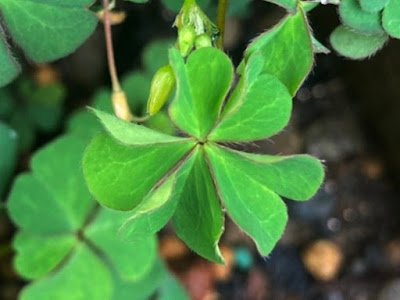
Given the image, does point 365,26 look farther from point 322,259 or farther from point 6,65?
point 322,259

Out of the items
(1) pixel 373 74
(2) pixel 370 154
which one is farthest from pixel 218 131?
(2) pixel 370 154

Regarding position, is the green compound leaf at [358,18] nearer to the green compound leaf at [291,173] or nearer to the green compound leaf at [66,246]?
the green compound leaf at [291,173]

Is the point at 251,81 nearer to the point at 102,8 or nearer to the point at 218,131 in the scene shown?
the point at 218,131

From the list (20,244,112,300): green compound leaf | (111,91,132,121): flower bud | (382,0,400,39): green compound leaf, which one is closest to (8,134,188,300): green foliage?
(20,244,112,300): green compound leaf

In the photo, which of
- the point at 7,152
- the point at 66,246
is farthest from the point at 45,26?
the point at 66,246

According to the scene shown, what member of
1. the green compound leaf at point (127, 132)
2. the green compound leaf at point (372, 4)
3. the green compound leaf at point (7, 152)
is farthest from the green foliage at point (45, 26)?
the green compound leaf at point (7, 152)

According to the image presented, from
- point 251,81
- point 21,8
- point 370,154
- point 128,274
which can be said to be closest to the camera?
point 251,81

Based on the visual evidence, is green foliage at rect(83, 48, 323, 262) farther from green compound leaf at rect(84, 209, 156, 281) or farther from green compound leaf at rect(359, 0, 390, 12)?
green compound leaf at rect(84, 209, 156, 281)
